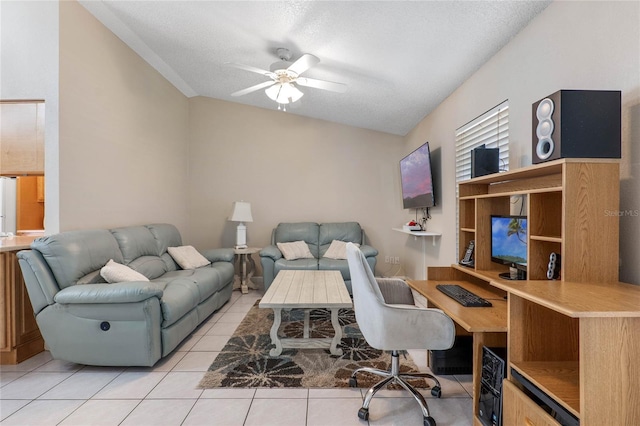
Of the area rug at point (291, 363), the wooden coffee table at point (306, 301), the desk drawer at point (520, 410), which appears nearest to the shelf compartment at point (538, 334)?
the desk drawer at point (520, 410)

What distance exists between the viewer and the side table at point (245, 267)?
4.29m

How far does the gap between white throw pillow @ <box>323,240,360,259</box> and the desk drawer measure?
3.02m

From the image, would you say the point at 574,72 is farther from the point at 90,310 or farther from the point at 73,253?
the point at 73,253

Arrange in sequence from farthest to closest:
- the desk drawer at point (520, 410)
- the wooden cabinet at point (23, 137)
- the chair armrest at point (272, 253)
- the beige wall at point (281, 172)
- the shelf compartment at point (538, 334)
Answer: the beige wall at point (281, 172), the chair armrest at point (272, 253), the wooden cabinet at point (23, 137), the shelf compartment at point (538, 334), the desk drawer at point (520, 410)

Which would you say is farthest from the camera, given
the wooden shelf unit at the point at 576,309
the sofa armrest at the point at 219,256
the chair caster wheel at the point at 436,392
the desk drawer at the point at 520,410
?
the sofa armrest at the point at 219,256

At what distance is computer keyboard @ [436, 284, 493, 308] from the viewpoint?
5.71 ft

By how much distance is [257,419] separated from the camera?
167cm

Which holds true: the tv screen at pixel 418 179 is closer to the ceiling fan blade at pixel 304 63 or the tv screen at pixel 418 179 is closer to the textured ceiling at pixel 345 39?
the textured ceiling at pixel 345 39

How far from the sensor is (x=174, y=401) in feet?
5.98

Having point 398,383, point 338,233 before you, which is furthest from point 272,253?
point 398,383

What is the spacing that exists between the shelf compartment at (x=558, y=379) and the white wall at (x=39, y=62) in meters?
3.43

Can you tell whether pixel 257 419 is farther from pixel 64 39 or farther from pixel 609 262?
pixel 64 39

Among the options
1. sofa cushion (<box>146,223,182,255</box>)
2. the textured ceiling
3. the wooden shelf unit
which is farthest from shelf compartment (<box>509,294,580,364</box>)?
sofa cushion (<box>146,223,182,255</box>)

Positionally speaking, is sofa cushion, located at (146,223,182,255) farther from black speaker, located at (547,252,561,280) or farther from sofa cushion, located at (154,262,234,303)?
black speaker, located at (547,252,561,280)
